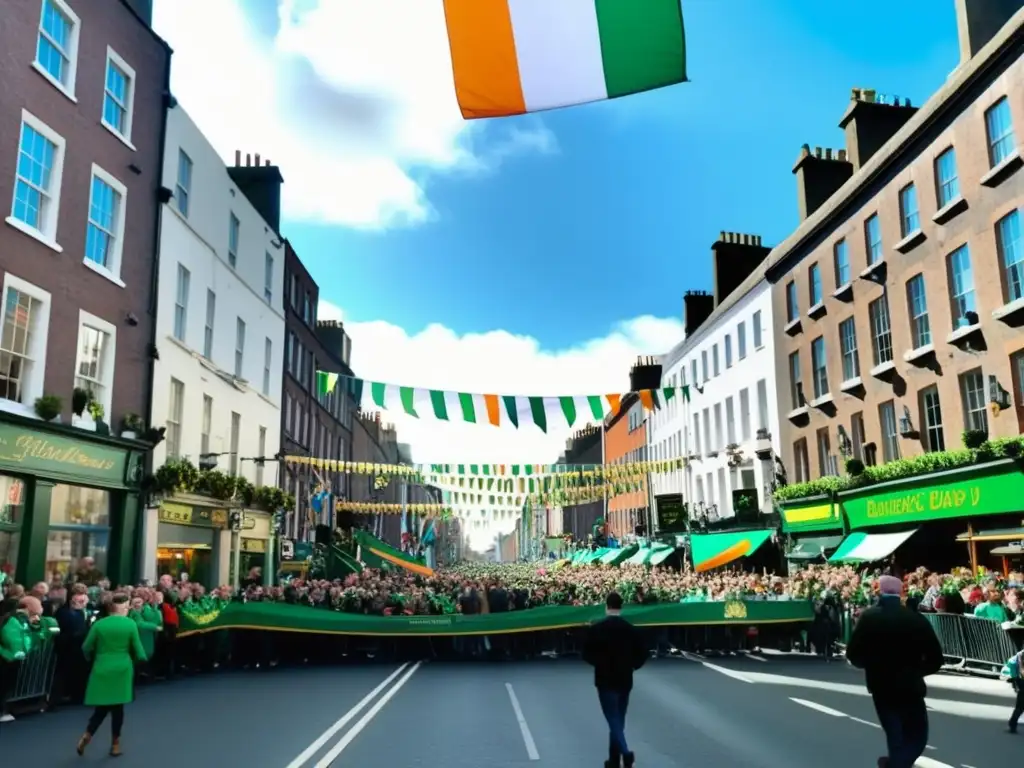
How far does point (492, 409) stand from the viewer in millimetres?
23750

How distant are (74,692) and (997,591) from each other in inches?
586

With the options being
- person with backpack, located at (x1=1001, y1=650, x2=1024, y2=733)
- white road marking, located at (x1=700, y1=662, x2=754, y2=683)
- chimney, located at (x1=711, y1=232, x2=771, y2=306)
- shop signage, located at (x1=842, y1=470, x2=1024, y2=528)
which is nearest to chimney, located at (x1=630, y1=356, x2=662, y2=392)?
chimney, located at (x1=711, y1=232, x2=771, y2=306)

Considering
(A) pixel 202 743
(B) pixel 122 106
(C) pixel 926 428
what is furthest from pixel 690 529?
(A) pixel 202 743

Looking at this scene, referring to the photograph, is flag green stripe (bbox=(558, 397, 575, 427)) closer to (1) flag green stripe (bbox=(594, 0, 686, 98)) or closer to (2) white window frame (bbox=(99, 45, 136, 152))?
(2) white window frame (bbox=(99, 45, 136, 152))

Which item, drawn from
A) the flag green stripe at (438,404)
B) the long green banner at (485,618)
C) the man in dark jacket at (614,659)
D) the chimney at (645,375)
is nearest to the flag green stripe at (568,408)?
the flag green stripe at (438,404)

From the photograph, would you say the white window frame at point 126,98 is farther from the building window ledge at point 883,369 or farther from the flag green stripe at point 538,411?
the building window ledge at point 883,369

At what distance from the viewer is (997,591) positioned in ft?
47.5

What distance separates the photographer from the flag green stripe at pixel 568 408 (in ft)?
77.7

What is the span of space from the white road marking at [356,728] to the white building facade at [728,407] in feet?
68.5

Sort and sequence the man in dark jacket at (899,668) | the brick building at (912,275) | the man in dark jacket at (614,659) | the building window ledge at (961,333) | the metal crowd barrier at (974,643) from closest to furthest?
1. the man in dark jacket at (899,668)
2. the man in dark jacket at (614,659)
3. the metal crowd barrier at (974,643)
4. the brick building at (912,275)
5. the building window ledge at (961,333)

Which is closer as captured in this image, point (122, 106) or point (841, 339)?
point (122, 106)

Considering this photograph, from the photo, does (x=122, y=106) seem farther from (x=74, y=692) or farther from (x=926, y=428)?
(x=926, y=428)

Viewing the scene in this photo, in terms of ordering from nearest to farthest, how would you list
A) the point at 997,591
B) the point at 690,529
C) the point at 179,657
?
the point at 997,591
the point at 179,657
the point at 690,529

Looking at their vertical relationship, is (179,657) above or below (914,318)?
below
